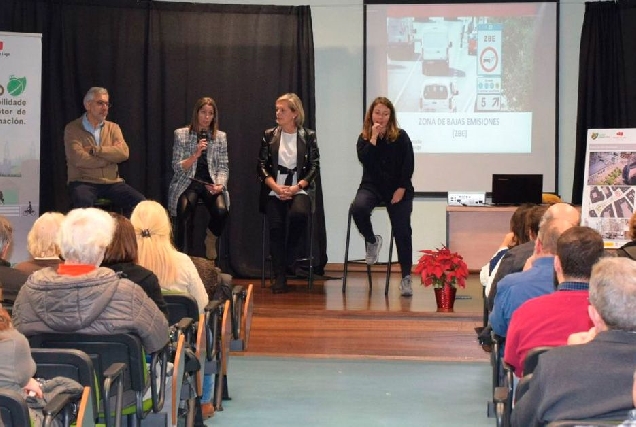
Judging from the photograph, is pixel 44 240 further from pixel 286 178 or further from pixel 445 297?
pixel 286 178

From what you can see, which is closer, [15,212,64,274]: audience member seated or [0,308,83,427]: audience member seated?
[0,308,83,427]: audience member seated

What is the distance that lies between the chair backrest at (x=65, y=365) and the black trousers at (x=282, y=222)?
4.72 metres

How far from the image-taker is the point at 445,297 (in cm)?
704

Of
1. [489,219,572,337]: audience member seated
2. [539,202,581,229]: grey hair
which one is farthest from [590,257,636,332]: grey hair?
[539,202,581,229]: grey hair

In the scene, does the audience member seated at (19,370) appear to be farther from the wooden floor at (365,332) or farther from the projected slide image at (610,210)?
the projected slide image at (610,210)

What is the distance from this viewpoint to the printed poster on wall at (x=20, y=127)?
8531 millimetres

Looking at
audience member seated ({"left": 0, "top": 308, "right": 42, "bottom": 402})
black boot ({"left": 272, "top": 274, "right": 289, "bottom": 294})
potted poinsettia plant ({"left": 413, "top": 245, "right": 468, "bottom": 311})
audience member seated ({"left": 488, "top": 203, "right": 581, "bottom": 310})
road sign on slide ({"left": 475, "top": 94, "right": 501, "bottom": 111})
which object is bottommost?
black boot ({"left": 272, "top": 274, "right": 289, "bottom": 294})

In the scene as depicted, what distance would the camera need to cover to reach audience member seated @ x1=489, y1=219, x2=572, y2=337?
4.08 metres

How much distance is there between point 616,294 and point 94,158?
6.02 metres

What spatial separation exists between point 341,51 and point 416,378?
4.13m

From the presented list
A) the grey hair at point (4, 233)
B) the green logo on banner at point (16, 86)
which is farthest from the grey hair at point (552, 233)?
the green logo on banner at point (16, 86)

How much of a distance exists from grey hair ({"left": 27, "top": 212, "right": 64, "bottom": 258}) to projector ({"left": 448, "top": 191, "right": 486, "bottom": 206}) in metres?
4.82

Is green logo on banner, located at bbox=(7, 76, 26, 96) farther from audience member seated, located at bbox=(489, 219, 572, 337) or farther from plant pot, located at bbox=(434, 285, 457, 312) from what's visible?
audience member seated, located at bbox=(489, 219, 572, 337)

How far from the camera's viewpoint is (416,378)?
20.4ft
